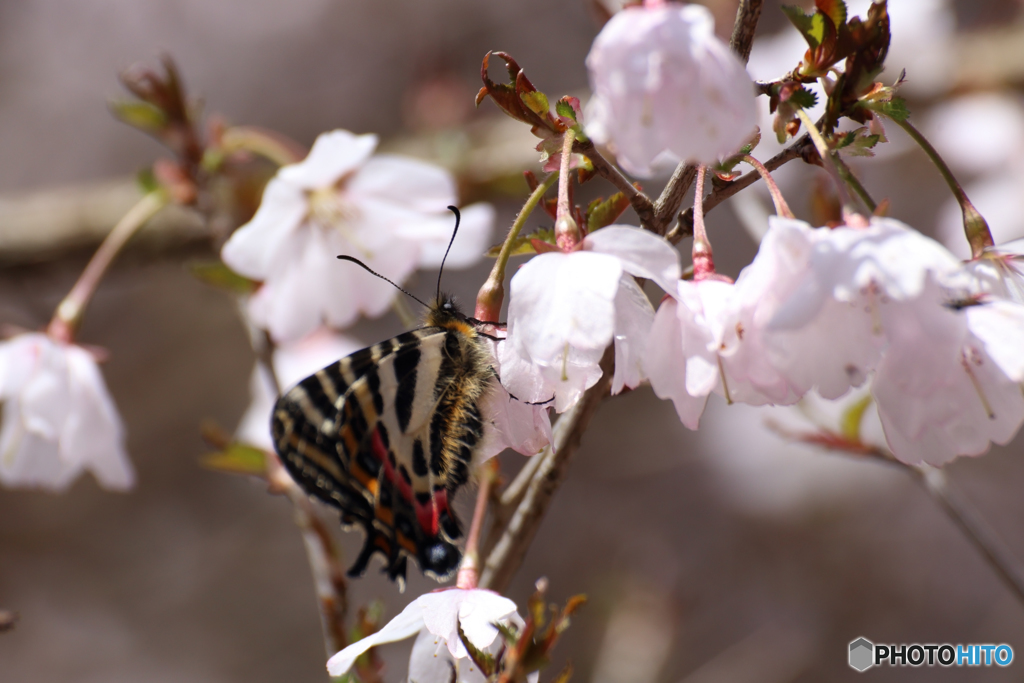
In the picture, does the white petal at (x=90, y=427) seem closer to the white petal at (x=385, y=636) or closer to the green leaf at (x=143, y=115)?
the green leaf at (x=143, y=115)

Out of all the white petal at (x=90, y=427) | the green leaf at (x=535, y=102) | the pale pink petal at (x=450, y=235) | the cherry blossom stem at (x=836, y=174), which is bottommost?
the white petal at (x=90, y=427)

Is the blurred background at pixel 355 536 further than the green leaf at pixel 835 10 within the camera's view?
Yes

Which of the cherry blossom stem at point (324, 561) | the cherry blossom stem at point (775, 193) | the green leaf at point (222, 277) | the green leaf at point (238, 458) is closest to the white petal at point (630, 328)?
the cherry blossom stem at point (775, 193)

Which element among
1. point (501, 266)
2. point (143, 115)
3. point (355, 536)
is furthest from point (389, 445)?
point (355, 536)

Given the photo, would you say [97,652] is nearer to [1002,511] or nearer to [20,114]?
[20,114]

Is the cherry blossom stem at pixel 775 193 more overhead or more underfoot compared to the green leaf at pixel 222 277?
more overhead

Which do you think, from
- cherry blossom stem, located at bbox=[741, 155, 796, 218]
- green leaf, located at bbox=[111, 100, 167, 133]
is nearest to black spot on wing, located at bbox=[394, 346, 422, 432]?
cherry blossom stem, located at bbox=[741, 155, 796, 218]

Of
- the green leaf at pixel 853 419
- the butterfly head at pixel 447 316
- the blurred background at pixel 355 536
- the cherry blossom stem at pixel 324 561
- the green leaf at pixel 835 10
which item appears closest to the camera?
the green leaf at pixel 835 10

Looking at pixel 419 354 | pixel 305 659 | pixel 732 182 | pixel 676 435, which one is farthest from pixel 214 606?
pixel 732 182

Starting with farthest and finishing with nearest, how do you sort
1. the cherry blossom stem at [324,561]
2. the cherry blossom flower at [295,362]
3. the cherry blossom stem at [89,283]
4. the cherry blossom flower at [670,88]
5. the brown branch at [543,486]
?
the cherry blossom flower at [295,362] < the cherry blossom stem at [89,283] < the cherry blossom stem at [324,561] < the brown branch at [543,486] < the cherry blossom flower at [670,88]
